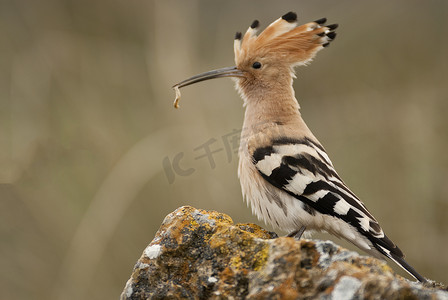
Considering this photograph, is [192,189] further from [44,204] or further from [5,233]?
[5,233]

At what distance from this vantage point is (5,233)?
329 centimetres

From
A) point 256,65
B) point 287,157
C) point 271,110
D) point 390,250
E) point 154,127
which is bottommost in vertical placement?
point 390,250

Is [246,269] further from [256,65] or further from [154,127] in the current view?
[154,127]

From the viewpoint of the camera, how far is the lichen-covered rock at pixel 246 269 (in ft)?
3.10

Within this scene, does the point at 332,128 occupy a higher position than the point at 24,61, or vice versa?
the point at 24,61

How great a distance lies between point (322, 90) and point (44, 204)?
7.21 ft

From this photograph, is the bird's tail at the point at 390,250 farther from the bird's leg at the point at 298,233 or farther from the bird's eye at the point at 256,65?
the bird's eye at the point at 256,65

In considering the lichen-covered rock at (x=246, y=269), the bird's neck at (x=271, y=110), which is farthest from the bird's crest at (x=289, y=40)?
the lichen-covered rock at (x=246, y=269)

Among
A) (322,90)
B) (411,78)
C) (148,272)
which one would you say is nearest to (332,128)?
(322,90)

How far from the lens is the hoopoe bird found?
1657mm

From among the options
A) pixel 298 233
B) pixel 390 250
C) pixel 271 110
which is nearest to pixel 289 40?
pixel 271 110

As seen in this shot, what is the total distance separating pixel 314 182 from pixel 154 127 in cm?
227

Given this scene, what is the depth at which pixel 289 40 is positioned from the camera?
2088 mm

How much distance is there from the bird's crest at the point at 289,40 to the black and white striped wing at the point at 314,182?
41 centimetres
